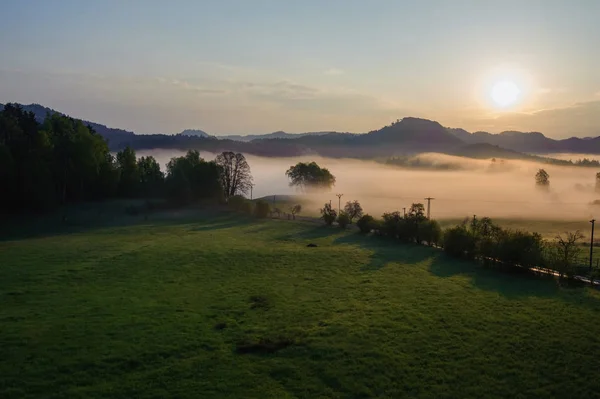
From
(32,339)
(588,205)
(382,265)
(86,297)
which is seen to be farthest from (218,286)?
(588,205)

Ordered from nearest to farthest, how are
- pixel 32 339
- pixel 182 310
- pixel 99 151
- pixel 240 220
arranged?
pixel 32 339, pixel 182 310, pixel 240 220, pixel 99 151

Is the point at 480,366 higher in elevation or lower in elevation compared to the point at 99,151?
lower

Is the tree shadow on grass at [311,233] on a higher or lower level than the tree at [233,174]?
lower

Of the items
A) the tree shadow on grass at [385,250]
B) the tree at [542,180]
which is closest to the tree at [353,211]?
the tree shadow on grass at [385,250]

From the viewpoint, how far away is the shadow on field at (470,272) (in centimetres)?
4578

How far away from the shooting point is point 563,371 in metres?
28.9

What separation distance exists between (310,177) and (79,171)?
3365 inches

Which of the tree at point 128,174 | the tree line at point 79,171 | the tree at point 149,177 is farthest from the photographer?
the tree at point 149,177

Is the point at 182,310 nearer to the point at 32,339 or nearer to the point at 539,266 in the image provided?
the point at 32,339

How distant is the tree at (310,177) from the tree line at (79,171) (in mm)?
39896

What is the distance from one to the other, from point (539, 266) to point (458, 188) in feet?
494

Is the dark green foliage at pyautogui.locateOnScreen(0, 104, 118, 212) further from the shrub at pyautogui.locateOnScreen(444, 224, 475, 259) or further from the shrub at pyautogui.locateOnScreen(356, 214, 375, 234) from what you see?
the shrub at pyautogui.locateOnScreen(444, 224, 475, 259)

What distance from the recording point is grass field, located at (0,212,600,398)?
1051 inches

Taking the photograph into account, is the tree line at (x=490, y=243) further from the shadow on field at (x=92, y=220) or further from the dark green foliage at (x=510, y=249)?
the shadow on field at (x=92, y=220)
